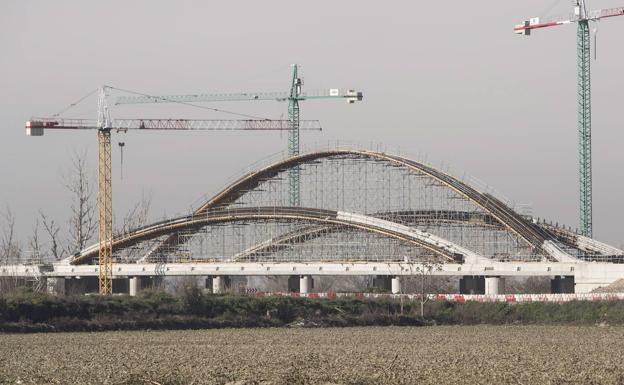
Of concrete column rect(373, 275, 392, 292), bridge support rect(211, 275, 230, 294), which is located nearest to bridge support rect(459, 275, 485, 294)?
concrete column rect(373, 275, 392, 292)

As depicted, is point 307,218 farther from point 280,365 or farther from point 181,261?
point 280,365

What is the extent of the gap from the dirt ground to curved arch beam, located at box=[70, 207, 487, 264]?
168ft

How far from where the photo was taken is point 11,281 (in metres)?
130


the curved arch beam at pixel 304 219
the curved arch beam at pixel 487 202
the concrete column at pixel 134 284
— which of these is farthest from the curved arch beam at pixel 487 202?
the concrete column at pixel 134 284

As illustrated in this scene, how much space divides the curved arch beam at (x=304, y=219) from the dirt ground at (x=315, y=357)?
51.1 metres

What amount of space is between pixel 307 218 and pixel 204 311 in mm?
49737

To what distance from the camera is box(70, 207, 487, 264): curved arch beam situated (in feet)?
402

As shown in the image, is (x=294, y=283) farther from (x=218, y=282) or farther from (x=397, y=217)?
(x=397, y=217)

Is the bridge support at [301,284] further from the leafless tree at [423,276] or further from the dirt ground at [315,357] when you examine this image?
the dirt ground at [315,357]

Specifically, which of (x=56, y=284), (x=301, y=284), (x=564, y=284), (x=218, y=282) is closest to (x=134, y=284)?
(x=56, y=284)

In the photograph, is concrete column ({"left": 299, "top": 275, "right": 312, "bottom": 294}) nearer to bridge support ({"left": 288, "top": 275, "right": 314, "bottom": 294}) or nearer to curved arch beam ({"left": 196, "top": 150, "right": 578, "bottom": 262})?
bridge support ({"left": 288, "top": 275, "right": 314, "bottom": 294})

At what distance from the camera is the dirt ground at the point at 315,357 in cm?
3672

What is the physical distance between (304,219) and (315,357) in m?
84.6

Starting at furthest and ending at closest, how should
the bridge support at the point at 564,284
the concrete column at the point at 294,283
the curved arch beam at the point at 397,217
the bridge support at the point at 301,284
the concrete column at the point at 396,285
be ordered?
the concrete column at the point at 294,283
the bridge support at the point at 301,284
the curved arch beam at the point at 397,217
the concrete column at the point at 396,285
the bridge support at the point at 564,284
